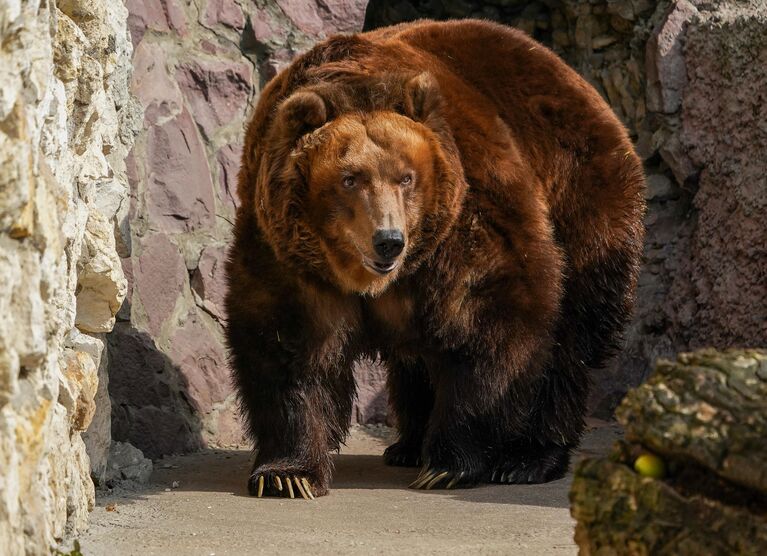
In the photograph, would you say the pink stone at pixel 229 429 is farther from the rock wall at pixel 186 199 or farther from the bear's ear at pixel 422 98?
the bear's ear at pixel 422 98

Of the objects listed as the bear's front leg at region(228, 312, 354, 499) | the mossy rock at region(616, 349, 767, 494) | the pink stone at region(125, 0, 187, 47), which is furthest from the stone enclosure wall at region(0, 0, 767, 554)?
the mossy rock at region(616, 349, 767, 494)

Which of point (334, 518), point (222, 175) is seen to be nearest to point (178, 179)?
point (222, 175)

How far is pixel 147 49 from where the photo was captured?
258 inches

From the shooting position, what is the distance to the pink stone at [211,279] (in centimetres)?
663

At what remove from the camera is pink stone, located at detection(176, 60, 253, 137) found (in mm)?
6758

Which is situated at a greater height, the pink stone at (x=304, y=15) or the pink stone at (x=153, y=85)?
the pink stone at (x=304, y=15)

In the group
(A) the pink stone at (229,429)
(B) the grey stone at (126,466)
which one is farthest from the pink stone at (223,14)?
(B) the grey stone at (126,466)

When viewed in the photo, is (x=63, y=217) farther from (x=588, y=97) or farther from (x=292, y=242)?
(x=588, y=97)

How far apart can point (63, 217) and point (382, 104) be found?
188 centimetres

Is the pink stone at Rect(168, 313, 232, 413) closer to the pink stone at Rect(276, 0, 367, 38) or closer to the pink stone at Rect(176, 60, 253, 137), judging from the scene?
the pink stone at Rect(176, 60, 253, 137)

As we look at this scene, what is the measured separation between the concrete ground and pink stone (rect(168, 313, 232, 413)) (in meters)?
0.65

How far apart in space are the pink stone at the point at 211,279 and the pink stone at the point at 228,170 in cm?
30

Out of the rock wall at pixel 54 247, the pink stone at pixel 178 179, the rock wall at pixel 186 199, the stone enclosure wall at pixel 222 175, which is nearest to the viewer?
the rock wall at pixel 54 247

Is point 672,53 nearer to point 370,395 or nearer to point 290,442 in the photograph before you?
point 370,395
